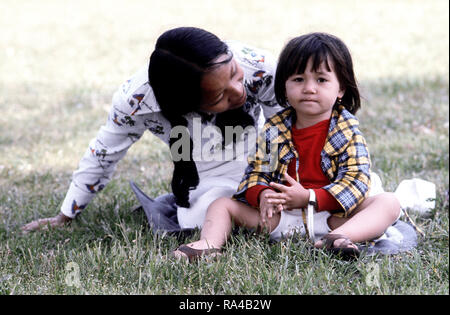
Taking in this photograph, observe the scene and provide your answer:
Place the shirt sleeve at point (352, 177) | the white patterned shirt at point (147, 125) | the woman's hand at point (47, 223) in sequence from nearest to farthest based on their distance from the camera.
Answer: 1. the shirt sleeve at point (352, 177)
2. the white patterned shirt at point (147, 125)
3. the woman's hand at point (47, 223)

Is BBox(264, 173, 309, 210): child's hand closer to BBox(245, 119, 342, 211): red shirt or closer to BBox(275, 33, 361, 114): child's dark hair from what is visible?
BBox(245, 119, 342, 211): red shirt

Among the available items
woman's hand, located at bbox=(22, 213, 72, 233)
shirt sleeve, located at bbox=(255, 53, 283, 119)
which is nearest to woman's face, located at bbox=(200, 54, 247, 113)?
shirt sleeve, located at bbox=(255, 53, 283, 119)

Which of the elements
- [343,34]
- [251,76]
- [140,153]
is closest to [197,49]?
[251,76]

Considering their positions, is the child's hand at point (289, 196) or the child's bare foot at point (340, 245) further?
the child's hand at point (289, 196)

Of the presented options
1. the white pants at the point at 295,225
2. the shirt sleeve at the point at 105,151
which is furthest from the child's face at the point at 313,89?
the shirt sleeve at the point at 105,151

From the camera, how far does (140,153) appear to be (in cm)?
465

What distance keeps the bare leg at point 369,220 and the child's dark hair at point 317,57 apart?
533mm

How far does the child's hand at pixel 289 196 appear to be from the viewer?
2662 millimetres

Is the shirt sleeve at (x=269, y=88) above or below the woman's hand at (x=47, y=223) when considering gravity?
above

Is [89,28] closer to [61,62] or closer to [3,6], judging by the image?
[61,62]

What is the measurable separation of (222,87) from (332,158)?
62cm

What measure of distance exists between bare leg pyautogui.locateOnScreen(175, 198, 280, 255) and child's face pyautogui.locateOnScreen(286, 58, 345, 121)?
523mm

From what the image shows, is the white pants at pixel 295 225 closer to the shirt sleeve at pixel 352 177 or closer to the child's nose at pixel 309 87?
the shirt sleeve at pixel 352 177

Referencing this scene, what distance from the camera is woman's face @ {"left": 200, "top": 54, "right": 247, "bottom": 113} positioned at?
2535mm
